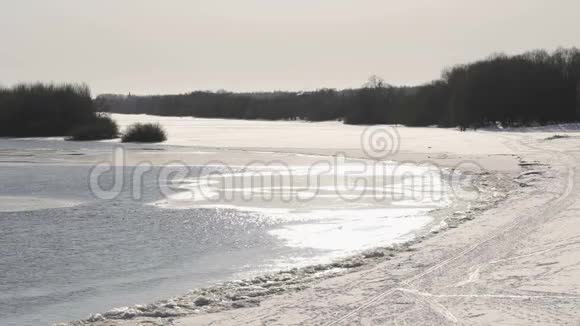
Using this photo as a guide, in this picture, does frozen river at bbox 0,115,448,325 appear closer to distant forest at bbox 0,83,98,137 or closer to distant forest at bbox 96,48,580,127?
distant forest at bbox 0,83,98,137

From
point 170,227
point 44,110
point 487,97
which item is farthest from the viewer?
point 487,97

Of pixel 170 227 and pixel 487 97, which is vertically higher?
pixel 487 97

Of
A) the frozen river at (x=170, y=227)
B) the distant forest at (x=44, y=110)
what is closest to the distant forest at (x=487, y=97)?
the distant forest at (x=44, y=110)

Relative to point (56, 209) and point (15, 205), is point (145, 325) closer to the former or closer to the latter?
point (56, 209)

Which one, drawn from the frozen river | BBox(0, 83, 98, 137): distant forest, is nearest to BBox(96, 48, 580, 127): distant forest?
BBox(0, 83, 98, 137): distant forest

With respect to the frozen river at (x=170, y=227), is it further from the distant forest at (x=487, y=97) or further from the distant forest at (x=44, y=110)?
the distant forest at (x=487, y=97)

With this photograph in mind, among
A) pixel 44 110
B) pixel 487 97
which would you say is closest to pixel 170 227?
pixel 44 110

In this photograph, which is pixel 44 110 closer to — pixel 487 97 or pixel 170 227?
pixel 487 97

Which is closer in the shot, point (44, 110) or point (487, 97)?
point (44, 110)

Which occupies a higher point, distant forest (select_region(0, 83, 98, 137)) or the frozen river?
distant forest (select_region(0, 83, 98, 137))

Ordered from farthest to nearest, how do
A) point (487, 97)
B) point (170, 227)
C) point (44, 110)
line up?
1. point (487, 97)
2. point (44, 110)
3. point (170, 227)

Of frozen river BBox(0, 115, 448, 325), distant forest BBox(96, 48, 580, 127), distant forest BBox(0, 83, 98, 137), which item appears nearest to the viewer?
frozen river BBox(0, 115, 448, 325)

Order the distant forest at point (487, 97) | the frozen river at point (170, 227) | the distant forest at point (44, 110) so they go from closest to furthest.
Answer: the frozen river at point (170, 227)
the distant forest at point (44, 110)
the distant forest at point (487, 97)

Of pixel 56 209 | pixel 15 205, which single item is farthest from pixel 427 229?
pixel 15 205
